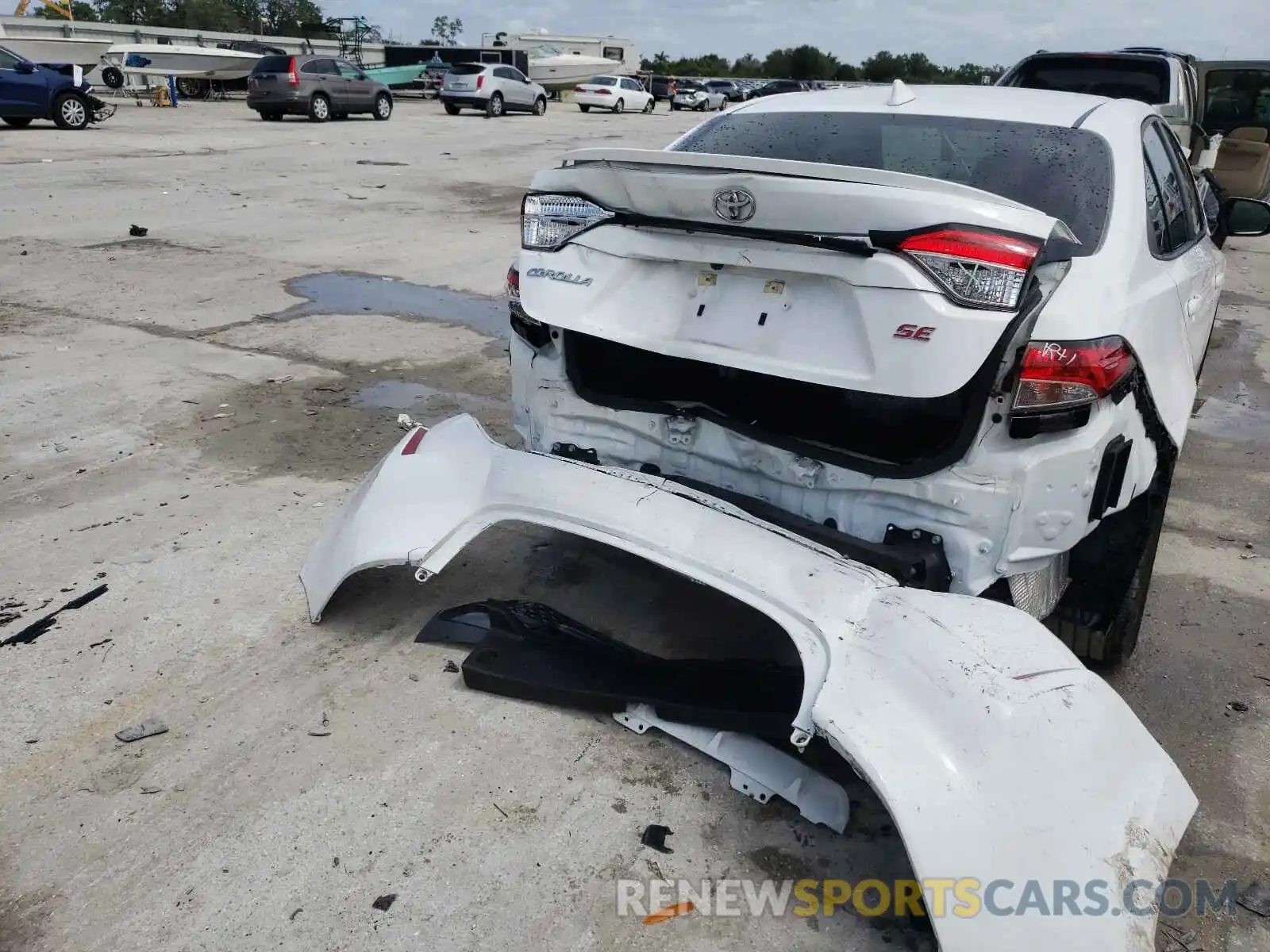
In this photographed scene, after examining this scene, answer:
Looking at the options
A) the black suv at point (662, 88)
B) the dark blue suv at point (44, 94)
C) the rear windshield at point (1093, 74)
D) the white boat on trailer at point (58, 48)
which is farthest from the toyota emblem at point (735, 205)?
the black suv at point (662, 88)

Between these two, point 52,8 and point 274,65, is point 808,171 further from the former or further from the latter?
point 52,8

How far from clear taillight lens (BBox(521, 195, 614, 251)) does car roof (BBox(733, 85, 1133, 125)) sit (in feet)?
4.01

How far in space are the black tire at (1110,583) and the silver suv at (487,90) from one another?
28.5m

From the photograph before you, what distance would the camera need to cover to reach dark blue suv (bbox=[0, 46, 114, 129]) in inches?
673

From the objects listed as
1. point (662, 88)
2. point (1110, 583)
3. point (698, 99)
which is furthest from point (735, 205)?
point (662, 88)

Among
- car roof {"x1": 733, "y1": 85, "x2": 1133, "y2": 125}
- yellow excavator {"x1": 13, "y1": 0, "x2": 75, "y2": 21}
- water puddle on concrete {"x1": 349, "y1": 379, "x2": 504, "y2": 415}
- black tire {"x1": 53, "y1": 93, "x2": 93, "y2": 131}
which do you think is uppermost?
yellow excavator {"x1": 13, "y1": 0, "x2": 75, "y2": 21}

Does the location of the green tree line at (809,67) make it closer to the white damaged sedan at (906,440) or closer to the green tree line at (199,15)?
the green tree line at (199,15)

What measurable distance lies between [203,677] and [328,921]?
3.79 ft

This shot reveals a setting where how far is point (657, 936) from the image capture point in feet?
7.00

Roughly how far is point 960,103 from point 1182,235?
97 centimetres

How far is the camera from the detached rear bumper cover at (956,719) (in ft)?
6.21

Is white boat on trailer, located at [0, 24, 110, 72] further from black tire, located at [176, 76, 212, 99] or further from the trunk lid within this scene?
the trunk lid

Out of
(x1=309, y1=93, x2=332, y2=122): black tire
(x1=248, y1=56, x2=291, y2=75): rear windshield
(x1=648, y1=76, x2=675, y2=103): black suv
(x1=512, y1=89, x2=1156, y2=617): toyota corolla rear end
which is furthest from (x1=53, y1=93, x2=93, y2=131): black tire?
(x1=648, y1=76, x2=675, y2=103): black suv

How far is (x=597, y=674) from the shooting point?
286 centimetres
